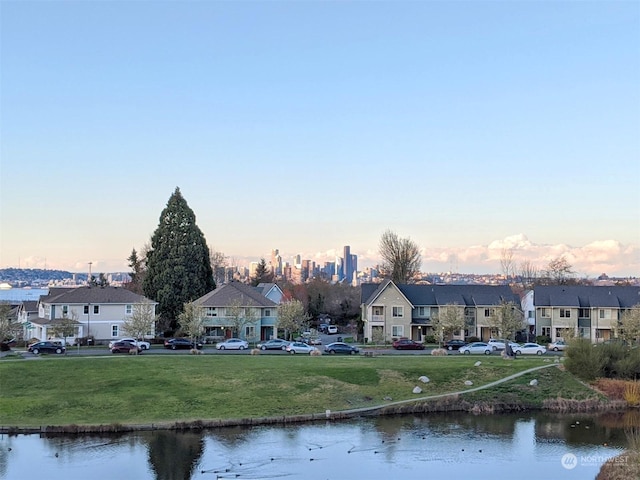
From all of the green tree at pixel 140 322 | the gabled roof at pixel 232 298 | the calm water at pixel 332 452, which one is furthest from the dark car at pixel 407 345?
the green tree at pixel 140 322

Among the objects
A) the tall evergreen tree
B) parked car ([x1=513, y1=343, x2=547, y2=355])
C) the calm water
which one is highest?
the tall evergreen tree

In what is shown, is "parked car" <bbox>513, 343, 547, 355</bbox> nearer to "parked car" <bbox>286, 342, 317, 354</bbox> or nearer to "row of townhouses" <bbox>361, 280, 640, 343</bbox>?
"row of townhouses" <bbox>361, 280, 640, 343</bbox>

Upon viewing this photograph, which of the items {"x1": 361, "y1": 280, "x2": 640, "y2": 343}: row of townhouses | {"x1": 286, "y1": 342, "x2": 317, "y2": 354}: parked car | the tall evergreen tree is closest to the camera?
{"x1": 286, "y1": 342, "x2": 317, "y2": 354}: parked car

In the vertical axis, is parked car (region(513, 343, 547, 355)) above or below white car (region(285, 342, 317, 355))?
below

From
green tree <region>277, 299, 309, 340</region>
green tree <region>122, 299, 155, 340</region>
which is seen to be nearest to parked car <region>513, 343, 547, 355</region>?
green tree <region>277, 299, 309, 340</region>

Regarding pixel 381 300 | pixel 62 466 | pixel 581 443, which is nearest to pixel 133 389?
pixel 62 466

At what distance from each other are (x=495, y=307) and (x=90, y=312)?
49570 millimetres

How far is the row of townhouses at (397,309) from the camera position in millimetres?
77688

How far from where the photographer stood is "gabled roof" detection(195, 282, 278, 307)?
7994cm

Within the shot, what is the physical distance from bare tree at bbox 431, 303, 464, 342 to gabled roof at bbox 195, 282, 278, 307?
2042cm

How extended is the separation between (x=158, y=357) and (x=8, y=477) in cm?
2840

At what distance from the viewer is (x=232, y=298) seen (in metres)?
81.1

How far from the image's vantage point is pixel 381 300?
3282 inches

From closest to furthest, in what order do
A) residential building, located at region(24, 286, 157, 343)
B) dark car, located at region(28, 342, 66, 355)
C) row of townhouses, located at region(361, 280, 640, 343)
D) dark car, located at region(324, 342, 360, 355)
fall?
1. dark car, located at region(28, 342, 66, 355)
2. dark car, located at region(324, 342, 360, 355)
3. residential building, located at region(24, 286, 157, 343)
4. row of townhouses, located at region(361, 280, 640, 343)
